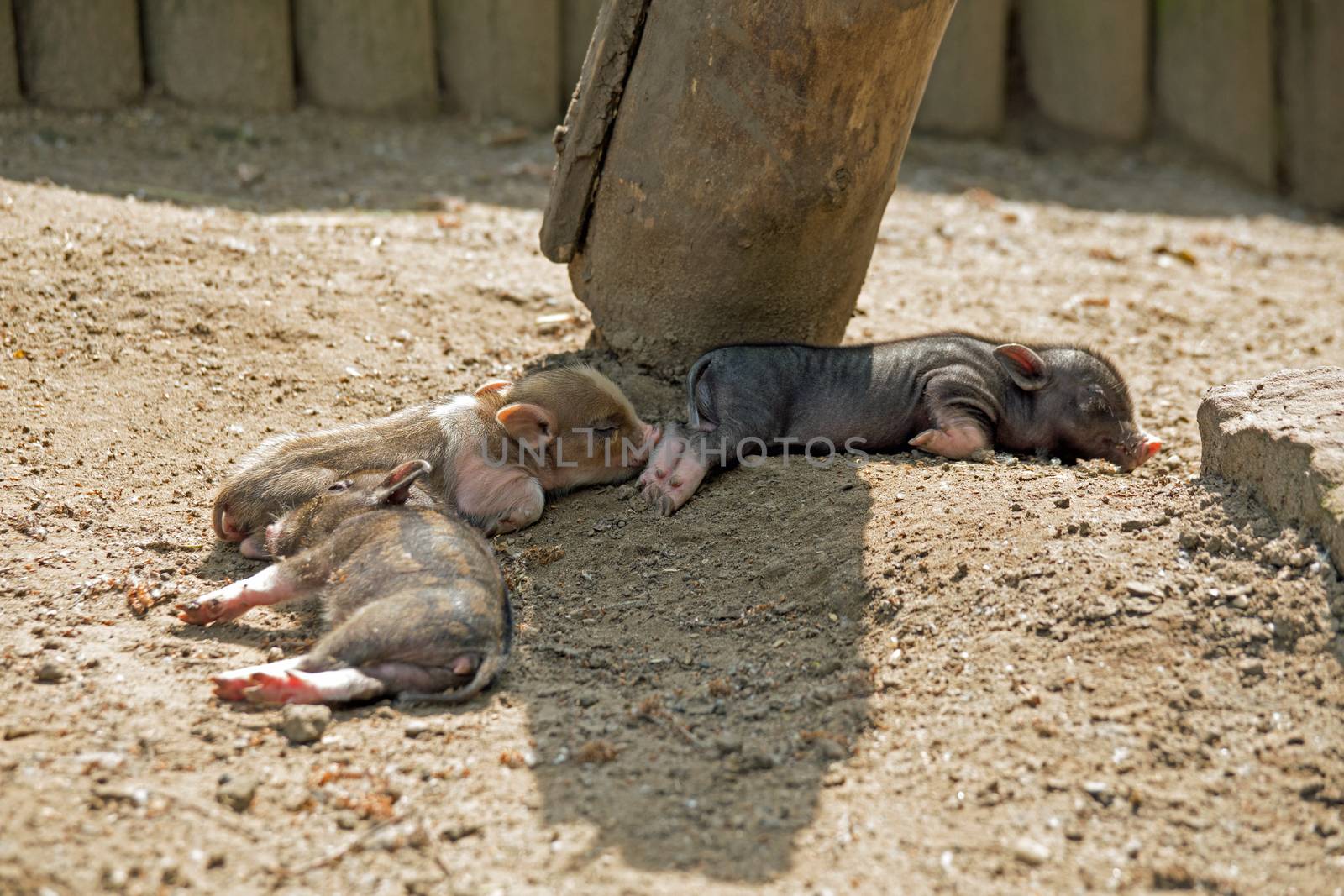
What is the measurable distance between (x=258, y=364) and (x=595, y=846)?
11.1 ft

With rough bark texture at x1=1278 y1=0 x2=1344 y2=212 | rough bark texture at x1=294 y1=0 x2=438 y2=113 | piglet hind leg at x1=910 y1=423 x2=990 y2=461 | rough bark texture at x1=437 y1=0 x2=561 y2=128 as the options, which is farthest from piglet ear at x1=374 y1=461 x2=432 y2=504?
rough bark texture at x1=1278 y1=0 x2=1344 y2=212

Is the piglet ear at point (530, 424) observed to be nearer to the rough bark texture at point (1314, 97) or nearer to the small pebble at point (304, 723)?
the small pebble at point (304, 723)

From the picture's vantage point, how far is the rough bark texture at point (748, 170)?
4824 millimetres

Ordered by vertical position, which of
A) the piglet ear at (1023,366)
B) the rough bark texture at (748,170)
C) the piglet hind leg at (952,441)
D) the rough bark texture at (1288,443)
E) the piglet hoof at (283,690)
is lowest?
the piglet hoof at (283,690)

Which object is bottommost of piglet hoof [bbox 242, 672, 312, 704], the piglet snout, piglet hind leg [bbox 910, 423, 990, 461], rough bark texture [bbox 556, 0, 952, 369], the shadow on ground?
the shadow on ground

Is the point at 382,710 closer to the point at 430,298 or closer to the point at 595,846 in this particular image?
the point at 595,846

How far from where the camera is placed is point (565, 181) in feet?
18.1

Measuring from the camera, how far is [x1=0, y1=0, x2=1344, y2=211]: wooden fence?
8.13m

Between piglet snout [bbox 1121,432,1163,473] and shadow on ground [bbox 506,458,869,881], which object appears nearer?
shadow on ground [bbox 506,458,869,881]

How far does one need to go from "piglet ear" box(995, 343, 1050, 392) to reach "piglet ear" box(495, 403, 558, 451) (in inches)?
80.2

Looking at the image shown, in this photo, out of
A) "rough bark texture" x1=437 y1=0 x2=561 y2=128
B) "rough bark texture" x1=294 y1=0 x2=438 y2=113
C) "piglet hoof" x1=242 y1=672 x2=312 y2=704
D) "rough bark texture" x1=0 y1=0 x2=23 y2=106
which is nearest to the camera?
"piglet hoof" x1=242 y1=672 x2=312 y2=704

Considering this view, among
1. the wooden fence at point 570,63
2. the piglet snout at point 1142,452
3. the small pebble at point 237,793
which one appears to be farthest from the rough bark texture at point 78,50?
the piglet snout at point 1142,452

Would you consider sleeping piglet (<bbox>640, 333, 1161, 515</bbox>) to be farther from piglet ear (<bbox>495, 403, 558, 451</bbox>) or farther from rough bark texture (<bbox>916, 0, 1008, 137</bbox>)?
rough bark texture (<bbox>916, 0, 1008, 137</bbox>)

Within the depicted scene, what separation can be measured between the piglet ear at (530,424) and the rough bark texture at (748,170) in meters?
0.71
